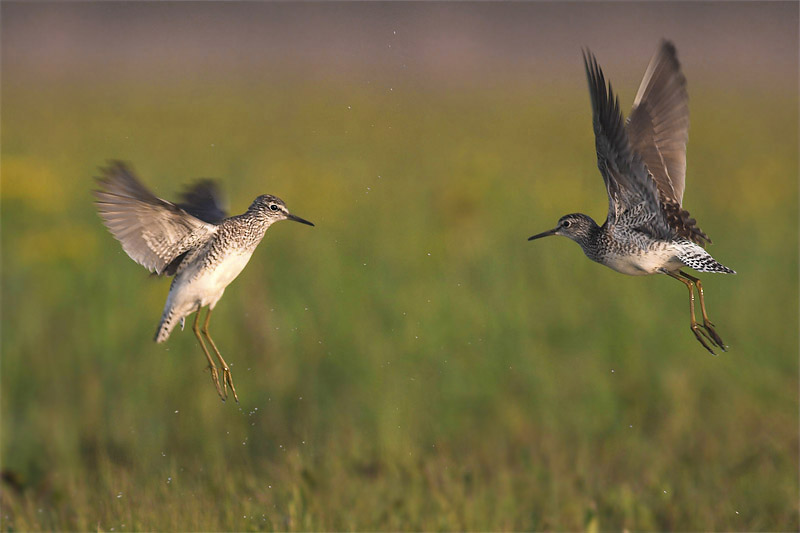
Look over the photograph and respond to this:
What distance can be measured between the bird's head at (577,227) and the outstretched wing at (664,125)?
0.54 feet

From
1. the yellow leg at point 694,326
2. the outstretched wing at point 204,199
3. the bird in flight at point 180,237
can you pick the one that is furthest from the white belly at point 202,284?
the yellow leg at point 694,326

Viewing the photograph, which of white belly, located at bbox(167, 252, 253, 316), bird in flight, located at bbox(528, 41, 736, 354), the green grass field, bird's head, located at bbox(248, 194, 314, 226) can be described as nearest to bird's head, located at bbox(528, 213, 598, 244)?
bird in flight, located at bbox(528, 41, 736, 354)

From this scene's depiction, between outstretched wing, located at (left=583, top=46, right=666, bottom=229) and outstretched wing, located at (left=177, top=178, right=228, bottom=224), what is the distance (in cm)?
119

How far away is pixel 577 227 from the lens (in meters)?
2.08

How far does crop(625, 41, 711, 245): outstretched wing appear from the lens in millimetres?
2166

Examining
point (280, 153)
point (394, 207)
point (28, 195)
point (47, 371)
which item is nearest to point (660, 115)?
point (47, 371)

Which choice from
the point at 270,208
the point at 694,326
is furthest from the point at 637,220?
the point at 270,208

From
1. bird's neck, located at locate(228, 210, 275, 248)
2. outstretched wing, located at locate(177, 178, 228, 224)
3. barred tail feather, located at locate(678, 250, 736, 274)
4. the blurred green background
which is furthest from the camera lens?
the blurred green background

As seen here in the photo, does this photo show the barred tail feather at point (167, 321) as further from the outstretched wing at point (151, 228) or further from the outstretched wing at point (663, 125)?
the outstretched wing at point (663, 125)

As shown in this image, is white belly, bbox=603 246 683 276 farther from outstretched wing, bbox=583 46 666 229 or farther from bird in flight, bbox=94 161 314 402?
bird in flight, bbox=94 161 314 402

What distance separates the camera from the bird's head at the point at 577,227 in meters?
2.04

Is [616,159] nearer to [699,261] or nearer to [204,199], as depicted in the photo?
[699,261]

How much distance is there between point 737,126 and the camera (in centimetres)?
2166

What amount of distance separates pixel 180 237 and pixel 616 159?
1.09m
